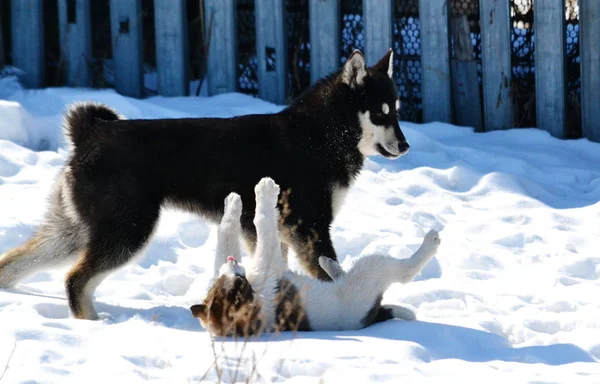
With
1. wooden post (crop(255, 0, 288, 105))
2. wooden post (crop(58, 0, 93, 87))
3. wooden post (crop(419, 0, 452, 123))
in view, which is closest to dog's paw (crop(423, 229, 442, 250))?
wooden post (crop(419, 0, 452, 123))

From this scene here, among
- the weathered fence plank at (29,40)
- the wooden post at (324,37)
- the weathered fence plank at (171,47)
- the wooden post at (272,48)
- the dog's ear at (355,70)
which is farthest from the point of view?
the weathered fence plank at (29,40)

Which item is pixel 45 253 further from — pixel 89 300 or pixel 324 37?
pixel 324 37

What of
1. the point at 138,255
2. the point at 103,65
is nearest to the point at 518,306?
the point at 138,255

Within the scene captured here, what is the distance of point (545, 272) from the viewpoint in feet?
19.7

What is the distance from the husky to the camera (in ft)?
16.8

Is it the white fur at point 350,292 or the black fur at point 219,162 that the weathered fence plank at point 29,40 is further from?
the white fur at point 350,292

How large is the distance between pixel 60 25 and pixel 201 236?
3.55 m

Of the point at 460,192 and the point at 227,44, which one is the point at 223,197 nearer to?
the point at 460,192

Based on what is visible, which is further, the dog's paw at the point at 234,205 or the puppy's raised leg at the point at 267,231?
the dog's paw at the point at 234,205

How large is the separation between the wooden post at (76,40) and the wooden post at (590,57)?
429 cm

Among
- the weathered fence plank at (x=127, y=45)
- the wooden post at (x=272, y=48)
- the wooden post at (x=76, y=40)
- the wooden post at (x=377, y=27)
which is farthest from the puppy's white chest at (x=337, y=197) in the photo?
the wooden post at (x=76, y=40)

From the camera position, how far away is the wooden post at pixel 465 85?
8773 mm

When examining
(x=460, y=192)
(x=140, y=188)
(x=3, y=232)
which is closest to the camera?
(x=140, y=188)

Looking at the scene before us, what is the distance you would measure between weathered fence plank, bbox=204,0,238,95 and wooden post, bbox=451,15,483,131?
6.33 feet
